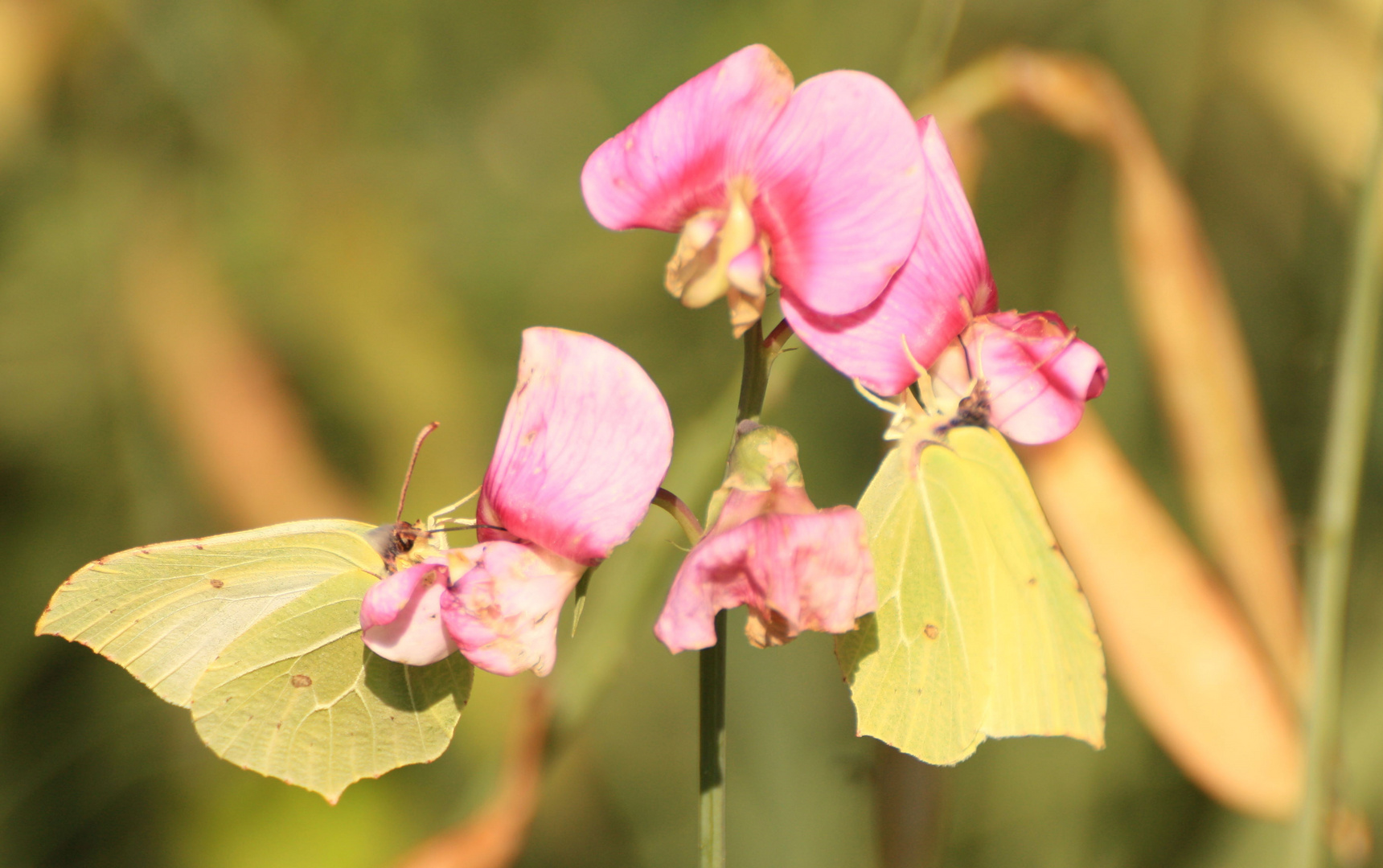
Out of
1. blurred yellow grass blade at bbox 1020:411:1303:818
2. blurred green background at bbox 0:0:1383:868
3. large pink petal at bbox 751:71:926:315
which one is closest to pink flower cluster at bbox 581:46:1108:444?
large pink petal at bbox 751:71:926:315

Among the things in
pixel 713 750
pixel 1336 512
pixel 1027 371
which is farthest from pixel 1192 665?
pixel 713 750

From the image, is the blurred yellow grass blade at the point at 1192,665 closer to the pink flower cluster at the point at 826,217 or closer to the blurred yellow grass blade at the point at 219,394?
the pink flower cluster at the point at 826,217

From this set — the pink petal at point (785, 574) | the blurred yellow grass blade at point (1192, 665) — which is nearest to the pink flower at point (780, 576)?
the pink petal at point (785, 574)

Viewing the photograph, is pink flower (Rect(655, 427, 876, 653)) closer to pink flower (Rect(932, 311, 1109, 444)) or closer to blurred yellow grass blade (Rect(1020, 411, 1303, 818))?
pink flower (Rect(932, 311, 1109, 444))

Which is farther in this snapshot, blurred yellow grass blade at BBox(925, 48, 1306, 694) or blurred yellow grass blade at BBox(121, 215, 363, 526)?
blurred yellow grass blade at BBox(121, 215, 363, 526)

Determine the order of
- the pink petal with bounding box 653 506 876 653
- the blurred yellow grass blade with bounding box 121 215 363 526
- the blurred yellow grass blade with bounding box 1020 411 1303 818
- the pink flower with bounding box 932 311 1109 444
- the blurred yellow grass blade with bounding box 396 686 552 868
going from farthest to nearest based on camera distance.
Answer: the blurred yellow grass blade with bounding box 121 215 363 526 → the blurred yellow grass blade with bounding box 1020 411 1303 818 → the blurred yellow grass blade with bounding box 396 686 552 868 → the pink flower with bounding box 932 311 1109 444 → the pink petal with bounding box 653 506 876 653

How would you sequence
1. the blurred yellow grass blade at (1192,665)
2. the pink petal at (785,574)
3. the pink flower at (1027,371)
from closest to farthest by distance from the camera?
the pink petal at (785,574)
the pink flower at (1027,371)
the blurred yellow grass blade at (1192,665)
